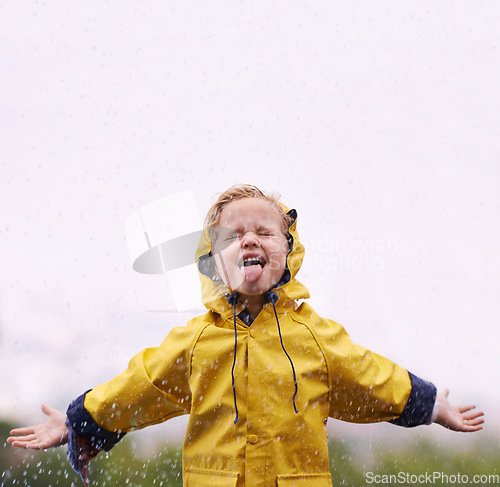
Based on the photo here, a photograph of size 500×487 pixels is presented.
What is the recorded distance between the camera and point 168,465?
186 inches

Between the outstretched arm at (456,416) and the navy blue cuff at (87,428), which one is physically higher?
the navy blue cuff at (87,428)

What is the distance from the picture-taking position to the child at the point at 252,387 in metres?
1.98

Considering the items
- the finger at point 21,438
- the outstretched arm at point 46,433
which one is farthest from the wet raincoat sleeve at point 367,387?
the finger at point 21,438

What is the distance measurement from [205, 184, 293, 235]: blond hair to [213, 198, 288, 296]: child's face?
0.16 ft

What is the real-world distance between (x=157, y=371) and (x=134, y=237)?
1636mm

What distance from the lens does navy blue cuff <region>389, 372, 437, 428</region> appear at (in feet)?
7.12

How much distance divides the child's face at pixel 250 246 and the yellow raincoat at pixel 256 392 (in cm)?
8

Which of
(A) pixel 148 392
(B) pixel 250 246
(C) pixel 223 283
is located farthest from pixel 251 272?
(A) pixel 148 392

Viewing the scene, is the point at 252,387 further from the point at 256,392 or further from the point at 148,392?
the point at 148,392

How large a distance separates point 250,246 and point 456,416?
3.67 ft

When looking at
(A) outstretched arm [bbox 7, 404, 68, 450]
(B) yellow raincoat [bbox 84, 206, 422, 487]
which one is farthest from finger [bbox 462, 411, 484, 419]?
(A) outstretched arm [bbox 7, 404, 68, 450]

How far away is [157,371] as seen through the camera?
7.14 ft

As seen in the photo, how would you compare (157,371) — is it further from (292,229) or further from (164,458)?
(164,458)

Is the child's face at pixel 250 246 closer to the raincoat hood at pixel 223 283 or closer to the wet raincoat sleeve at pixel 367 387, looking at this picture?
the raincoat hood at pixel 223 283
